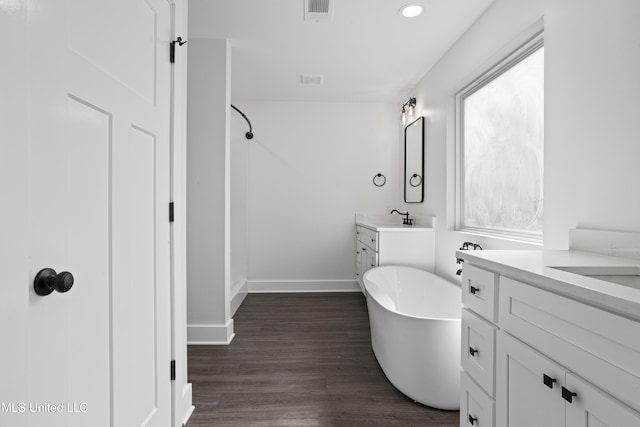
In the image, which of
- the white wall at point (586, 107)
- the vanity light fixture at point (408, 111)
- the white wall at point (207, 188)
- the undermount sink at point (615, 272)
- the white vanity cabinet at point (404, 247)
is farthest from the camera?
the vanity light fixture at point (408, 111)

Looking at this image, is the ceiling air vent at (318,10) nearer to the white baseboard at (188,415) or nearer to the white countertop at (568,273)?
the white countertop at (568,273)

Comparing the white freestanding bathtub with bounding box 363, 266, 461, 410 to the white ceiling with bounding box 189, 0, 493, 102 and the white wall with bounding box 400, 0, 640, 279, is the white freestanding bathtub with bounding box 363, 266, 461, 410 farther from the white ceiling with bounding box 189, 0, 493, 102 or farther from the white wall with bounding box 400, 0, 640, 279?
the white ceiling with bounding box 189, 0, 493, 102

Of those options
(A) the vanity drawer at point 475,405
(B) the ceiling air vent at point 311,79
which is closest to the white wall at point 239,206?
(B) the ceiling air vent at point 311,79

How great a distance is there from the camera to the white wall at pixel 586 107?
1.14 m

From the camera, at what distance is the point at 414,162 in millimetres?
3398

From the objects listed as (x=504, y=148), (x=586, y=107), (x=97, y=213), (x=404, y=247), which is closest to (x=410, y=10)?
(x=504, y=148)

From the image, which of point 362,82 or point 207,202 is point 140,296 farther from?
point 362,82

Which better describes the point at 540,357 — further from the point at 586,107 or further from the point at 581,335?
the point at 586,107

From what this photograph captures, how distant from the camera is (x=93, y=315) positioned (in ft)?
2.85

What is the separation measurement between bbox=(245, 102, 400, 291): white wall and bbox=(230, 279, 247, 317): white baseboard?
0.28m

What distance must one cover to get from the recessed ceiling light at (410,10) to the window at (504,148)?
0.65 meters

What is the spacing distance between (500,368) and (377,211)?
10.2ft

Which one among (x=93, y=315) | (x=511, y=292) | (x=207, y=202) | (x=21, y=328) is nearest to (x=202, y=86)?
(x=207, y=202)

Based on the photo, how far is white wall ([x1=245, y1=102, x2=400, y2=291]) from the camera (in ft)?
13.1
